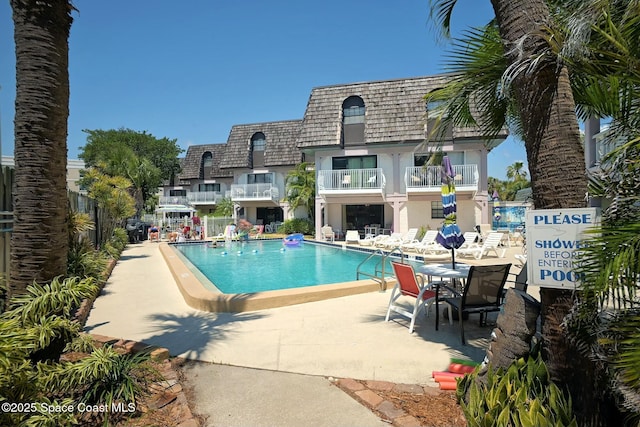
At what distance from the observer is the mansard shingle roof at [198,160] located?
37153 millimetres

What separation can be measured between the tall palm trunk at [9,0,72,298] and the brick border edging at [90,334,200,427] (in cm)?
144

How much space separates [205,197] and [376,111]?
831 inches

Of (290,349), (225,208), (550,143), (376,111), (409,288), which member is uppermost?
(376,111)

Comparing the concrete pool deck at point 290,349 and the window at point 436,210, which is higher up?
the window at point 436,210

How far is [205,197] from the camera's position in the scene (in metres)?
36.3

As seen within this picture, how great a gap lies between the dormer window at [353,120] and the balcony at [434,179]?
3.98 meters

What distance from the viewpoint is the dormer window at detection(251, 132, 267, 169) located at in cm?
3206

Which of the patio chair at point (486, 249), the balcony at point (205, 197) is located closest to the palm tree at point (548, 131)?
the patio chair at point (486, 249)

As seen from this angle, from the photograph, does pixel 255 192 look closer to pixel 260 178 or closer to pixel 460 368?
pixel 260 178

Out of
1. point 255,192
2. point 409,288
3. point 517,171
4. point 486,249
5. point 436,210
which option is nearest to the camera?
point 409,288

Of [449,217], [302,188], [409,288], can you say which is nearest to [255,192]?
[302,188]

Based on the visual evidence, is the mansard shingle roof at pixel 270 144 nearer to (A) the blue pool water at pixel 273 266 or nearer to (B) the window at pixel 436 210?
(A) the blue pool water at pixel 273 266

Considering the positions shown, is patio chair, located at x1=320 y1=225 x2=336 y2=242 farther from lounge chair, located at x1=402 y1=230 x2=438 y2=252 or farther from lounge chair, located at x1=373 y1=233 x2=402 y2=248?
lounge chair, located at x1=402 y1=230 x2=438 y2=252

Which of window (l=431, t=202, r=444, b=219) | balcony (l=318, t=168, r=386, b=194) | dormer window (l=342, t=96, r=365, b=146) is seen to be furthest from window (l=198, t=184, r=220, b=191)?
window (l=431, t=202, r=444, b=219)
